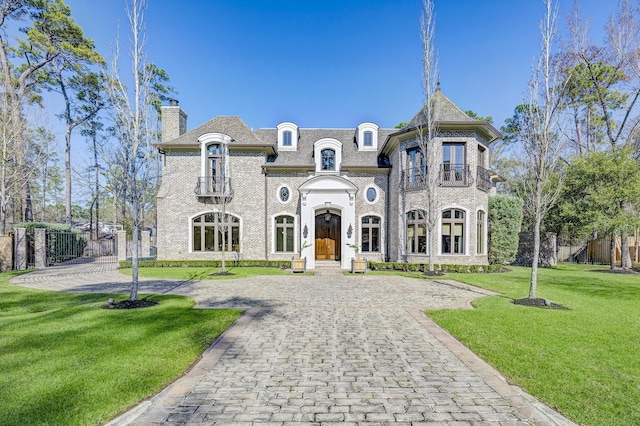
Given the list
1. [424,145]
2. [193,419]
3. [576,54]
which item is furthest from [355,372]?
[576,54]

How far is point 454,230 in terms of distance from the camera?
15461 millimetres

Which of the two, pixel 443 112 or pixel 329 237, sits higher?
pixel 443 112

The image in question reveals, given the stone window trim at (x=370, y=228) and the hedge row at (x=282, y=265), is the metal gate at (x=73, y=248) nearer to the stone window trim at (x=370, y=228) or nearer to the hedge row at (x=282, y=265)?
the hedge row at (x=282, y=265)

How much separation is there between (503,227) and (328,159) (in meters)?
11.0

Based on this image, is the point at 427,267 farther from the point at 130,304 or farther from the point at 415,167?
the point at 130,304

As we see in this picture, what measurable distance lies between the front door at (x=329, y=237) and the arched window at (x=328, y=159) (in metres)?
3.12

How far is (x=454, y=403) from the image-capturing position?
3418 millimetres

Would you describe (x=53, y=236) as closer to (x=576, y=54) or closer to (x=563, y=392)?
(x=563, y=392)

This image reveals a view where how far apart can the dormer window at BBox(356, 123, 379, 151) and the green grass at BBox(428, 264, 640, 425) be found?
12.9 meters

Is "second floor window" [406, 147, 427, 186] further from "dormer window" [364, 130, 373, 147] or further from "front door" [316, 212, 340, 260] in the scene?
"front door" [316, 212, 340, 260]

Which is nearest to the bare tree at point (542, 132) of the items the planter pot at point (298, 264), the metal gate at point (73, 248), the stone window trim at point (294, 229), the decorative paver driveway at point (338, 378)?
the decorative paver driveway at point (338, 378)

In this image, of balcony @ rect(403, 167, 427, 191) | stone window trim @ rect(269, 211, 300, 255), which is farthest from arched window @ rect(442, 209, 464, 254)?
stone window trim @ rect(269, 211, 300, 255)

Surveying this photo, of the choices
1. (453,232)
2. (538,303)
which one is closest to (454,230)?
(453,232)

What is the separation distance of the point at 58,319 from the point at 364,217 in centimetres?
1491
